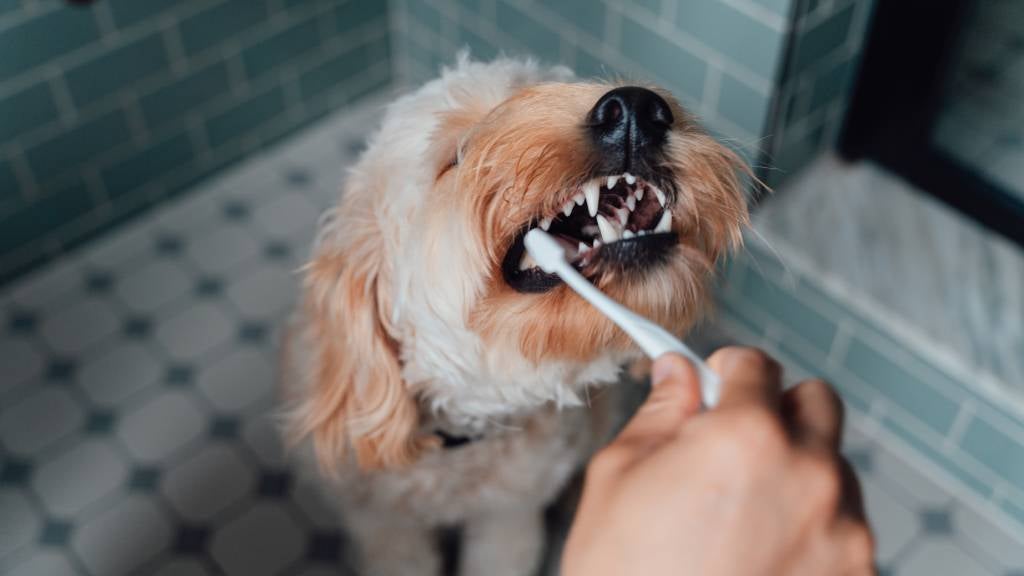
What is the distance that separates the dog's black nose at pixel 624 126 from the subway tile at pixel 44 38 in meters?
1.18

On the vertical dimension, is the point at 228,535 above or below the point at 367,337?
below

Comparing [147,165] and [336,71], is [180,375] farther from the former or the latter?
[336,71]

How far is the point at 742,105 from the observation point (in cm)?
150

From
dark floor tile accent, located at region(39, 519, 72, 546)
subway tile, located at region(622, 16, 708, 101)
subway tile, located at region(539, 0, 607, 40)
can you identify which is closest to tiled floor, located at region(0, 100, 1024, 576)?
dark floor tile accent, located at region(39, 519, 72, 546)

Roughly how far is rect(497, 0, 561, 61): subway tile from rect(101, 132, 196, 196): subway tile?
2.22 feet

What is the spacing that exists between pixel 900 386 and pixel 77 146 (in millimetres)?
1507

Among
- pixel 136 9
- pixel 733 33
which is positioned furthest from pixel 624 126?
pixel 136 9

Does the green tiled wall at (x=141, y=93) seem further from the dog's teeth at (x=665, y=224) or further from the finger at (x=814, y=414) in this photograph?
the finger at (x=814, y=414)

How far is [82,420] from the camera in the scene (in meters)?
1.63

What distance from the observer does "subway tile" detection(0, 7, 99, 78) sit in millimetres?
1583

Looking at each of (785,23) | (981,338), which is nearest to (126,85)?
(785,23)

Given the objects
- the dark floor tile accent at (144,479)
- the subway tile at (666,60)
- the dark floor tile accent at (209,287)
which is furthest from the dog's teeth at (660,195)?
the dark floor tile accent at (209,287)

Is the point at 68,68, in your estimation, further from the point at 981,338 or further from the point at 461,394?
the point at 981,338

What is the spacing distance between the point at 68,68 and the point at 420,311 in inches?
41.5
